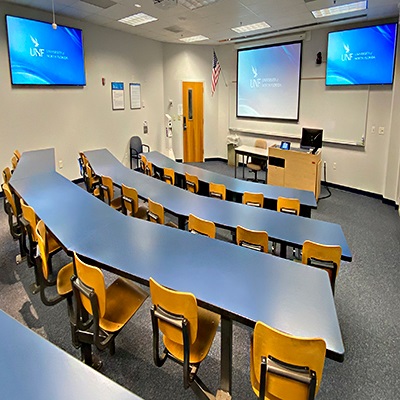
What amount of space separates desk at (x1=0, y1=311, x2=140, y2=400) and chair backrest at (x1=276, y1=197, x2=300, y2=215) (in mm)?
2854

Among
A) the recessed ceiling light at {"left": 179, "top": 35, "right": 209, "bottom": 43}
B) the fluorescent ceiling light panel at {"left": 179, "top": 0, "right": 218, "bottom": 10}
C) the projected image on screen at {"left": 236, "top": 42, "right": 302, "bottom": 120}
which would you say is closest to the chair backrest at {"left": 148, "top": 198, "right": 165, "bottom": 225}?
the fluorescent ceiling light panel at {"left": 179, "top": 0, "right": 218, "bottom": 10}

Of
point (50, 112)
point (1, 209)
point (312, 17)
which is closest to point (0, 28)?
point (50, 112)

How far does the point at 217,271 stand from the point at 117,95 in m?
6.78

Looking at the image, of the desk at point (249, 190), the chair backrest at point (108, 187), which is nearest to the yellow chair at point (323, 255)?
the desk at point (249, 190)

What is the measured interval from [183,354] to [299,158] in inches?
200

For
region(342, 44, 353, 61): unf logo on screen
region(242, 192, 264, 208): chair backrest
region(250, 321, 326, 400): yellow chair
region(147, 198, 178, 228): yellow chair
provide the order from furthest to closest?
region(342, 44, 353, 61): unf logo on screen < region(242, 192, 264, 208): chair backrest < region(147, 198, 178, 228): yellow chair < region(250, 321, 326, 400): yellow chair

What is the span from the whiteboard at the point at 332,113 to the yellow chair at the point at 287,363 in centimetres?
601

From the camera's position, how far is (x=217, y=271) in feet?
6.52

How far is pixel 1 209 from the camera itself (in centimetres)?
546

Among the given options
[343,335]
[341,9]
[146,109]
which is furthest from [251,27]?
[343,335]

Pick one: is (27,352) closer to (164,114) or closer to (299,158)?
(299,158)

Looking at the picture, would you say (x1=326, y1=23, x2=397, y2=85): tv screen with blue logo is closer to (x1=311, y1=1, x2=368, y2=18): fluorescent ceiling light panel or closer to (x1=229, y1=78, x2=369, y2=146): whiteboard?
(x1=229, y1=78, x2=369, y2=146): whiteboard

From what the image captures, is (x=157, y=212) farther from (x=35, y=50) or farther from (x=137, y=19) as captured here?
(x=137, y=19)

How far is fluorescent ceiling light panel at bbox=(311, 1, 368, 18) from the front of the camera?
5.25 metres
